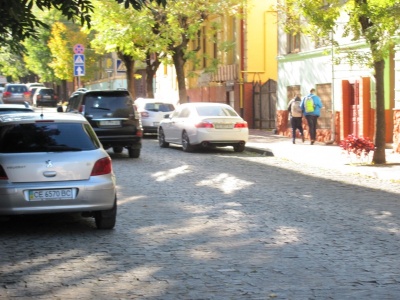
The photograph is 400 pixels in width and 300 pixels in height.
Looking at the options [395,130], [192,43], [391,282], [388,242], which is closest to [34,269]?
[391,282]

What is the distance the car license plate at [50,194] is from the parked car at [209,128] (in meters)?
14.0

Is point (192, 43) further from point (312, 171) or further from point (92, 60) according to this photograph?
point (312, 171)

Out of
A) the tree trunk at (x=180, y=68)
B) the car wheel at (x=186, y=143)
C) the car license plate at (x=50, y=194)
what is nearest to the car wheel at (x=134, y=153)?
the car wheel at (x=186, y=143)

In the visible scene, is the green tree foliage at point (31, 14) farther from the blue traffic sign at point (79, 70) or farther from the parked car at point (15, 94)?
the parked car at point (15, 94)

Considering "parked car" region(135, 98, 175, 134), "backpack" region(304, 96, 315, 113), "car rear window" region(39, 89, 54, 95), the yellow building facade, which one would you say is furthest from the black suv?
"car rear window" region(39, 89, 54, 95)

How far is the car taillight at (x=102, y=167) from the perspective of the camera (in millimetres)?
10305

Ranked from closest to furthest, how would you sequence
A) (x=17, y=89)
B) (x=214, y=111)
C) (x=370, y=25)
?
1. (x=370, y=25)
2. (x=214, y=111)
3. (x=17, y=89)

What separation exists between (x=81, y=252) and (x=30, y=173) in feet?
4.48

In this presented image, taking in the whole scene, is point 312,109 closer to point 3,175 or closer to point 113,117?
point 113,117

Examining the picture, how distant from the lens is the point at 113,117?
21.8 metres

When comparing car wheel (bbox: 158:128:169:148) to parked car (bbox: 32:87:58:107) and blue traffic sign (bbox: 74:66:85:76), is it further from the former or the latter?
parked car (bbox: 32:87:58:107)

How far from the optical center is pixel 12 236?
10328mm

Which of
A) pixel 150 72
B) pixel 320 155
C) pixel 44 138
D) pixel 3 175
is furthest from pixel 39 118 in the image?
pixel 150 72

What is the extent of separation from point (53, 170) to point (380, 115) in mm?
11012
